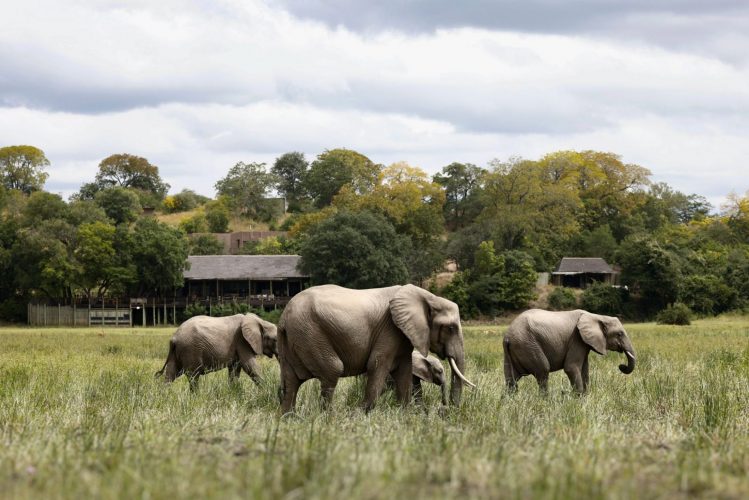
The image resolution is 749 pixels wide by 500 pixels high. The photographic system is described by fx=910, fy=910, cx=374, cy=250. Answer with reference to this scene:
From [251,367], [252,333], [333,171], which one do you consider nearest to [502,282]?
[333,171]

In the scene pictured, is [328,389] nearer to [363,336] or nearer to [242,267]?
[363,336]

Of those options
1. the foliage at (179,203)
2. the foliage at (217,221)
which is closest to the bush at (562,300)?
the foliage at (217,221)

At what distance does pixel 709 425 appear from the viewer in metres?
10.4

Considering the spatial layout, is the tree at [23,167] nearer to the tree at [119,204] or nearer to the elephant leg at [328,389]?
the tree at [119,204]

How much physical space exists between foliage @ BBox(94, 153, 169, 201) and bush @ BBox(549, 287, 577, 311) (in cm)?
7773

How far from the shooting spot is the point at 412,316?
12.4 m

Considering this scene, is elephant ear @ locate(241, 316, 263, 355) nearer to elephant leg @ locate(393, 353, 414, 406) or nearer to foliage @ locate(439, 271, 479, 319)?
elephant leg @ locate(393, 353, 414, 406)

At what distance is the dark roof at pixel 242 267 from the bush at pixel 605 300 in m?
20.8

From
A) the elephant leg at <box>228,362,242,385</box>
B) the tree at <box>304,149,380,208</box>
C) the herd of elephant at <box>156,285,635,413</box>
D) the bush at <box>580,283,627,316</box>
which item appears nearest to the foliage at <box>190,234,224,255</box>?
the tree at <box>304,149,380,208</box>

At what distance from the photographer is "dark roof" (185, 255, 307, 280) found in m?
68.4

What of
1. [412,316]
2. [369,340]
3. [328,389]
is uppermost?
[412,316]

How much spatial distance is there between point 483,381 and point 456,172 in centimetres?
9159

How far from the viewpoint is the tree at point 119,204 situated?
98812 mm

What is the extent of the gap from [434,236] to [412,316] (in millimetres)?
67684
